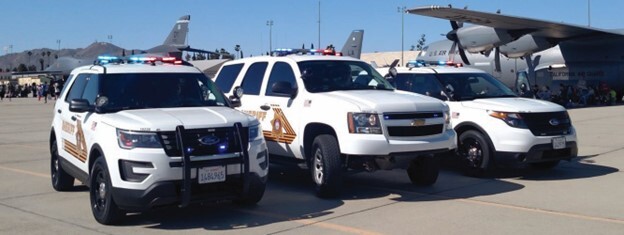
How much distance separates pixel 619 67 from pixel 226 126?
98.8 feet

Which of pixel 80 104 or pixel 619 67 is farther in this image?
pixel 619 67

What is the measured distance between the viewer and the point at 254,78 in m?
10.3

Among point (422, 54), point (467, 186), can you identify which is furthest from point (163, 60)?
point (422, 54)

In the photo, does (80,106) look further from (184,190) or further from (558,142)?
(558,142)

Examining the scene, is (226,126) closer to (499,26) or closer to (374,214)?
(374,214)

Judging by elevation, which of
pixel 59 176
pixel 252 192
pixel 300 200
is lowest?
pixel 300 200

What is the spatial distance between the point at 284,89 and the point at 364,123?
58.3 inches

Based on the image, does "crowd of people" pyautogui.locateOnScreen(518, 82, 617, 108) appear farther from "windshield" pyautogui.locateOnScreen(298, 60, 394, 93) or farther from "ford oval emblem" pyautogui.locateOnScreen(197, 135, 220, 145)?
"ford oval emblem" pyautogui.locateOnScreen(197, 135, 220, 145)

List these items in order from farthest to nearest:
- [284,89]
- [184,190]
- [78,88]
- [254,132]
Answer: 1. [284,89]
2. [78,88]
3. [254,132]
4. [184,190]

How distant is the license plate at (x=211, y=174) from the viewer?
22.1 feet

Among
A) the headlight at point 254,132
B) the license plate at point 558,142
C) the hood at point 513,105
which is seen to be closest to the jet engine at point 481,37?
the hood at point 513,105

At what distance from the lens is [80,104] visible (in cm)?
739

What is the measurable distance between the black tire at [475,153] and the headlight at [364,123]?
9.57 feet

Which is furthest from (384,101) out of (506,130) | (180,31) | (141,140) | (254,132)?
(180,31)
